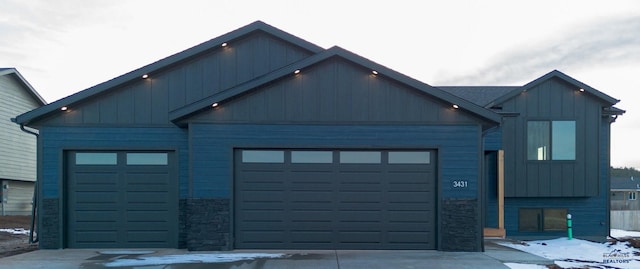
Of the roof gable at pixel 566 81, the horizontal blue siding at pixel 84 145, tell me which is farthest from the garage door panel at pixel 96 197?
the roof gable at pixel 566 81

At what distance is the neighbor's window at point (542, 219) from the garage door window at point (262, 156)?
9035 mm

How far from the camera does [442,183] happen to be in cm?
1177

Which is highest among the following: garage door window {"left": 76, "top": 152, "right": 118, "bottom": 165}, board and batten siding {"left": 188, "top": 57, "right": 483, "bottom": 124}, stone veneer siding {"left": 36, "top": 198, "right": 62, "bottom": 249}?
board and batten siding {"left": 188, "top": 57, "right": 483, "bottom": 124}

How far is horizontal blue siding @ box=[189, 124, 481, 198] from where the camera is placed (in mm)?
11727

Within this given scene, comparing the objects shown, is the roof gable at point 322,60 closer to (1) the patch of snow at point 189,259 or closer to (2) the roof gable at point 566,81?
(1) the patch of snow at point 189,259

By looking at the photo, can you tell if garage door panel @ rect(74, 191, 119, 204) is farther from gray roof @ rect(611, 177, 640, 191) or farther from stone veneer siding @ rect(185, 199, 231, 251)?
gray roof @ rect(611, 177, 640, 191)

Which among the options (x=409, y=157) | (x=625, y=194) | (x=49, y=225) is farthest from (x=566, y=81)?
(x=625, y=194)

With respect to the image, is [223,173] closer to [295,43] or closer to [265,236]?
[265,236]

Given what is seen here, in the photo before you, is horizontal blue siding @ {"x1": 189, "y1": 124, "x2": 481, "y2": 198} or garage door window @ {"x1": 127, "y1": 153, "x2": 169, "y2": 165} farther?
garage door window @ {"x1": 127, "y1": 153, "x2": 169, "y2": 165}

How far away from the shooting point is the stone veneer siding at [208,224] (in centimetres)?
1154

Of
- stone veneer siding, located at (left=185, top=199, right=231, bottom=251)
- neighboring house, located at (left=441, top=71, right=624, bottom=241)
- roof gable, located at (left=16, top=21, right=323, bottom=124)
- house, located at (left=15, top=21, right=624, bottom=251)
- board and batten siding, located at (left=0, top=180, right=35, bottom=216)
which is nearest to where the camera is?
stone veneer siding, located at (left=185, top=199, right=231, bottom=251)

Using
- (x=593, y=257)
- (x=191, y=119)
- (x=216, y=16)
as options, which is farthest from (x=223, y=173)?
(x=593, y=257)

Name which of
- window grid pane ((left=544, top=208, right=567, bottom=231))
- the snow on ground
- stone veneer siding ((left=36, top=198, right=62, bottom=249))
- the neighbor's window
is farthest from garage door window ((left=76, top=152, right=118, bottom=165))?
window grid pane ((left=544, top=208, right=567, bottom=231))

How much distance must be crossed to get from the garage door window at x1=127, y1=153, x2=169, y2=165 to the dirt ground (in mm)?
3353
